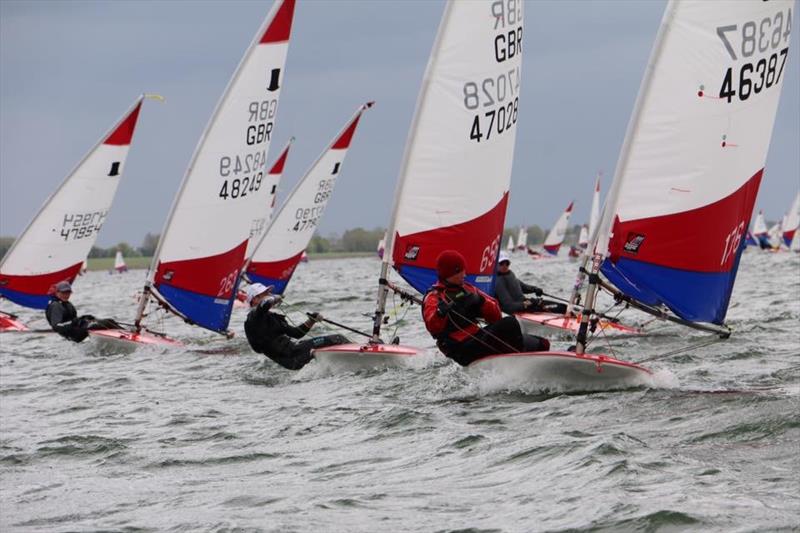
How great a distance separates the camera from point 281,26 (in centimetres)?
1755

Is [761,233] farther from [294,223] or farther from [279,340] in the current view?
[279,340]

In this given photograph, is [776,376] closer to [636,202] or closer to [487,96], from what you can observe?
[636,202]

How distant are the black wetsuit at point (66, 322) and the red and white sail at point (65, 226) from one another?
380 cm

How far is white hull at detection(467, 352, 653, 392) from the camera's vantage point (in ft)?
32.1

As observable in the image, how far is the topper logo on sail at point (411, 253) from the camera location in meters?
13.8

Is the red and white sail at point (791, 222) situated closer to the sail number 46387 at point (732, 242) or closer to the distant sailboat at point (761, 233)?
the distant sailboat at point (761, 233)

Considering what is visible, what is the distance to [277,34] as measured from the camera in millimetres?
17516

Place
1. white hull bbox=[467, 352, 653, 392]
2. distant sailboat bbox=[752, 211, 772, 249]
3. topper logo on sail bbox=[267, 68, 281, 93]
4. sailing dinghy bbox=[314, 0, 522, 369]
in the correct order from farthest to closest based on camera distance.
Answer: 1. distant sailboat bbox=[752, 211, 772, 249]
2. topper logo on sail bbox=[267, 68, 281, 93]
3. sailing dinghy bbox=[314, 0, 522, 369]
4. white hull bbox=[467, 352, 653, 392]

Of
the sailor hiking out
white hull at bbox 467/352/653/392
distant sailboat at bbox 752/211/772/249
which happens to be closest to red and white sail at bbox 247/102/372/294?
the sailor hiking out

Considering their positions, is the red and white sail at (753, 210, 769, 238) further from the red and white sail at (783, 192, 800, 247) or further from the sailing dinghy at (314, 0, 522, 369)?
the sailing dinghy at (314, 0, 522, 369)

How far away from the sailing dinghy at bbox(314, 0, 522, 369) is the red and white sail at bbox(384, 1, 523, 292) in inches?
0.4

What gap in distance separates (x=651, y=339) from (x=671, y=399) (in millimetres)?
6124

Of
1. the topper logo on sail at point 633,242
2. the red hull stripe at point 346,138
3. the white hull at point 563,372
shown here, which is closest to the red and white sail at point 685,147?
the topper logo on sail at point 633,242

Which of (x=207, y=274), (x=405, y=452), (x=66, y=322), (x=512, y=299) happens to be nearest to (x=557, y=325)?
(x=512, y=299)
